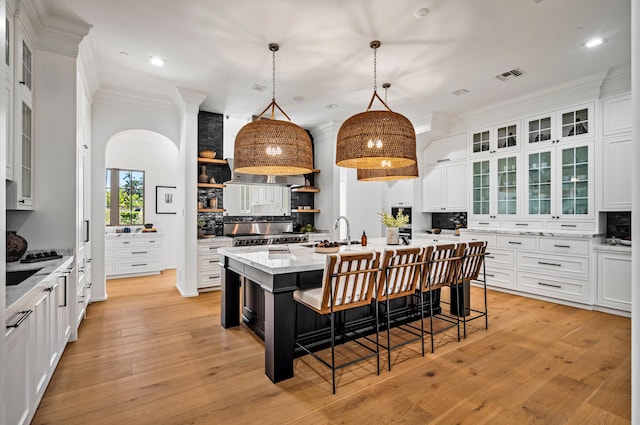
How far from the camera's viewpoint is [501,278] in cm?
501

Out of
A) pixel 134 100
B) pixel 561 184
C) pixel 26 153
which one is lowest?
pixel 561 184

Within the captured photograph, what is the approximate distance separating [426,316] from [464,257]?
0.99m

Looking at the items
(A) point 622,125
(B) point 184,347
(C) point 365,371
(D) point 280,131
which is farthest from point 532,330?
(B) point 184,347

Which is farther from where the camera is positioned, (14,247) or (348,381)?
(14,247)

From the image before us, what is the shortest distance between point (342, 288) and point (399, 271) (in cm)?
57

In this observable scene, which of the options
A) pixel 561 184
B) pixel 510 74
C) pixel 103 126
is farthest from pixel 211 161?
pixel 561 184

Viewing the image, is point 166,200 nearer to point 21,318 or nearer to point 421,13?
point 21,318

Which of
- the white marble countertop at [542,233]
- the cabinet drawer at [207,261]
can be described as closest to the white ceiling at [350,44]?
the white marble countertop at [542,233]

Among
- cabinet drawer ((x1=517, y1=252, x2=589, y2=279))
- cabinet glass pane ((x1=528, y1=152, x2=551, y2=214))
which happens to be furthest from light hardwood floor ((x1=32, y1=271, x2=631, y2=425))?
cabinet glass pane ((x1=528, y1=152, x2=551, y2=214))

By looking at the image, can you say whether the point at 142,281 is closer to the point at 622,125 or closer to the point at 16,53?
the point at 16,53

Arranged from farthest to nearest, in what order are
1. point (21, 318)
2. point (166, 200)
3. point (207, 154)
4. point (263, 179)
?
point (166, 200) < point (263, 179) < point (207, 154) < point (21, 318)

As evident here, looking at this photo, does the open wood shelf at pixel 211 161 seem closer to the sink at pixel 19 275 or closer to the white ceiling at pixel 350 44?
the white ceiling at pixel 350 44

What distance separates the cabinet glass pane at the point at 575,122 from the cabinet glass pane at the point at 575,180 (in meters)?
0.22

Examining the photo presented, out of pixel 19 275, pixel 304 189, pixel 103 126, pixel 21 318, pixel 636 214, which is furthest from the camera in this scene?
pixel 304 189
